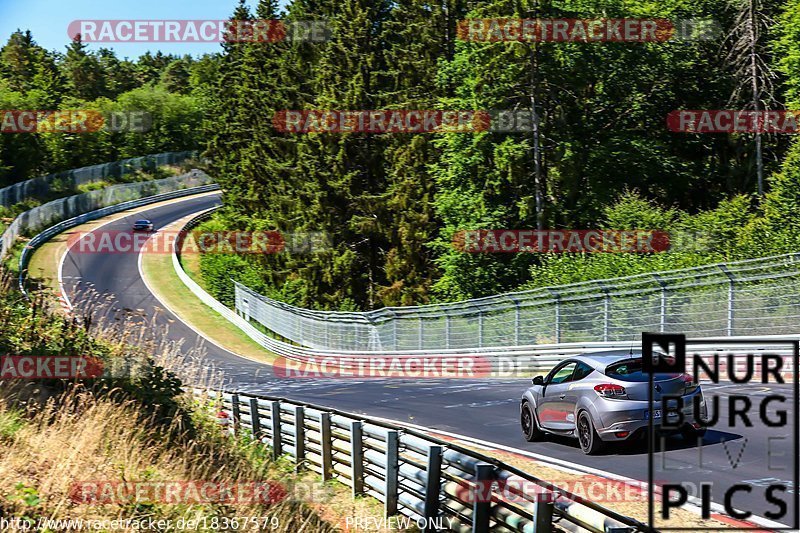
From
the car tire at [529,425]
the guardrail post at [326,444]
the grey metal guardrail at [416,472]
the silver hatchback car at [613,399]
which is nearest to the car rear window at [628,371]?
the silver hatchback car at [613,399]

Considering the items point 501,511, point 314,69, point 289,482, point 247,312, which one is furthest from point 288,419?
point 314,69

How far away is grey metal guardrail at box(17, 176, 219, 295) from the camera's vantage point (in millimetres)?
68944

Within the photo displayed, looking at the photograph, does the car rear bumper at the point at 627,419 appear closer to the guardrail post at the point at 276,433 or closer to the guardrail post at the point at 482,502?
the guardrail post at the point at 482,502

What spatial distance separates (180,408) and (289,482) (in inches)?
78.7

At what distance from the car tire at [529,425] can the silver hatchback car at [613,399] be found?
93 cm

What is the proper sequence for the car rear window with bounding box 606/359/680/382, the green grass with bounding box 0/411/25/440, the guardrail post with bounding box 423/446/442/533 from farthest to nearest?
the car rear window with bounding box 606/359/680/382
the guardrail post with bounding box 423/446/442/533
the green grass with bounding box 0/411/25/440

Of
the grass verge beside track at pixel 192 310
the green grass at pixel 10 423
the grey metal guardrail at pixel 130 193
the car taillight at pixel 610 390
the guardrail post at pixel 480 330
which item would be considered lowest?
the grass verge beside track at pixel 192 310

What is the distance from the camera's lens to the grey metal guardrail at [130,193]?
226 ft

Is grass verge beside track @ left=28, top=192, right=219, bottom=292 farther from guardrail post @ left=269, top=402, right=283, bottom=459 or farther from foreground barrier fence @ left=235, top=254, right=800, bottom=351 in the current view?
guardrail post @ left=269, top=402, right=283, bottom=459

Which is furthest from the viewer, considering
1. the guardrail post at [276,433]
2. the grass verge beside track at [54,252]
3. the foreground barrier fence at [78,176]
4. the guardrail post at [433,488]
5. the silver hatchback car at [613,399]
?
the foreground barrier fence at [78,176]

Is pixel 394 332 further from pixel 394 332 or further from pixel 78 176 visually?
pixel 78 176

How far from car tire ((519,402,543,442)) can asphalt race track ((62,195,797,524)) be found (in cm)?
13

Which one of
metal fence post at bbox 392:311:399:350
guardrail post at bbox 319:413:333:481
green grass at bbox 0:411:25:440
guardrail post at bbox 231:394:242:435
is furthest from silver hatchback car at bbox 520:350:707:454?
metal fence post at bbox 392:311:399:350

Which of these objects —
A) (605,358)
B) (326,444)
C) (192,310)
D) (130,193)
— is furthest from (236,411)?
(130,193)
